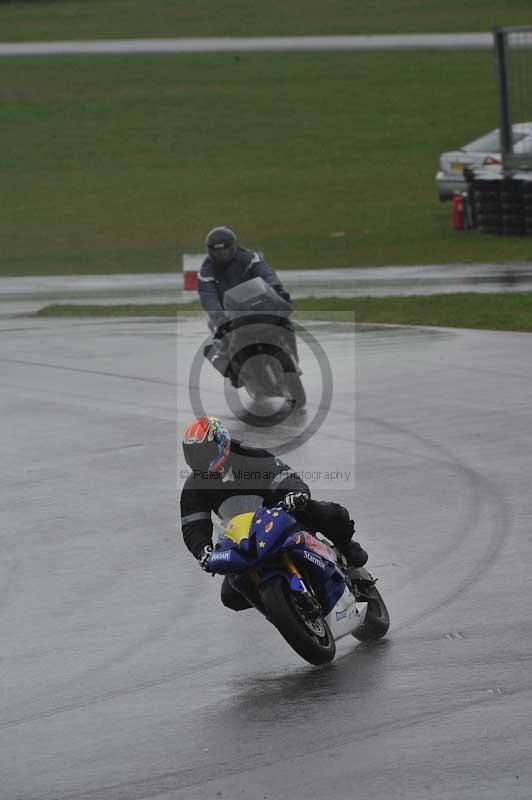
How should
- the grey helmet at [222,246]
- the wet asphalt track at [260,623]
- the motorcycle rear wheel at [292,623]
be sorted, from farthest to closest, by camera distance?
the grey helmet at [222,246], the motorcycle rear wheel at [292,623], the wet asphalt track at [260,623]

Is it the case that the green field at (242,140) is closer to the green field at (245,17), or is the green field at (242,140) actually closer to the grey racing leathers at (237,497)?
the green field at (245,17)

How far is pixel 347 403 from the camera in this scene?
612 inches

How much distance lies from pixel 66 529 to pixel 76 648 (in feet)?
8.91

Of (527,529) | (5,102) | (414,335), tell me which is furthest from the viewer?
(5,102)

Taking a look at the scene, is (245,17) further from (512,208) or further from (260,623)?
(260,623)

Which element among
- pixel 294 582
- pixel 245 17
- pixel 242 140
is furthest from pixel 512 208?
pixel 245 17

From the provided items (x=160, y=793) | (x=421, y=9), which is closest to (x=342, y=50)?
(x=421, y=9)

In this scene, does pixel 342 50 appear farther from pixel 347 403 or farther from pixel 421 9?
pixel 347 403

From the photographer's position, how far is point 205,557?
328 inches

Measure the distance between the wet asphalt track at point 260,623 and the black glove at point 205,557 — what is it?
548 mm

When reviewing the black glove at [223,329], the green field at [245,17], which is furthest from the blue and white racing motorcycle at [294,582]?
the green field at [245,17]

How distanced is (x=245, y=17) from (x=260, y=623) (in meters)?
56.2

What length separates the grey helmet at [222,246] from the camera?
15898 millimetres

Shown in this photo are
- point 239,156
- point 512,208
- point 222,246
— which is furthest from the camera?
point 239,156
